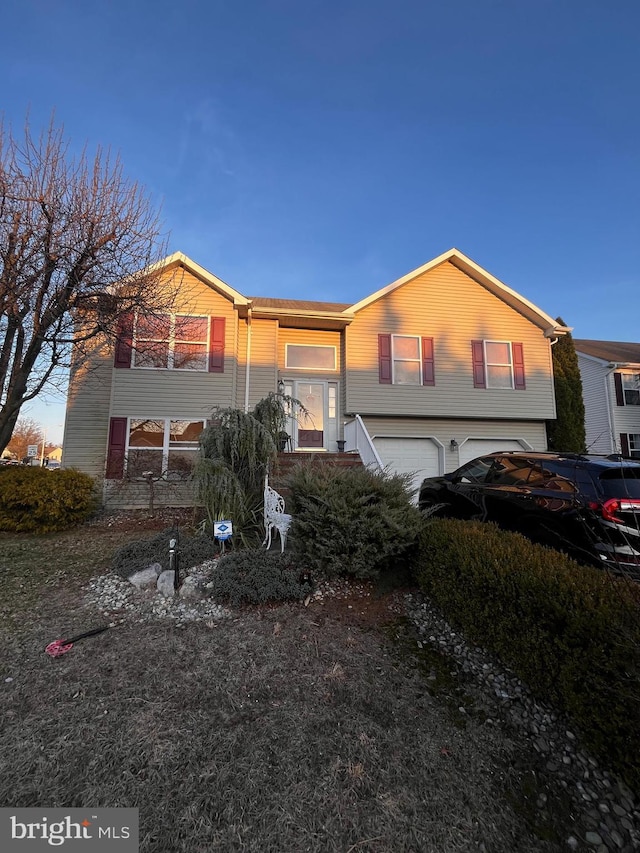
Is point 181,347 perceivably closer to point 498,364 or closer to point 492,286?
point 498,364

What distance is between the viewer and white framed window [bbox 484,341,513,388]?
41.0ft

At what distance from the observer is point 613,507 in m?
3.88

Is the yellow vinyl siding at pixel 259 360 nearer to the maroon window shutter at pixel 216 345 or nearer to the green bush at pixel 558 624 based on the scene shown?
the maroon window shutter at pixel 216 345

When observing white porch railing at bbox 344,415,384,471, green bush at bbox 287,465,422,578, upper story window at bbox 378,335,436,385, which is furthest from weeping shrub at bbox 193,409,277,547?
upper story window at bbox 378,335,436,385

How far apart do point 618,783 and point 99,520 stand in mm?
9203

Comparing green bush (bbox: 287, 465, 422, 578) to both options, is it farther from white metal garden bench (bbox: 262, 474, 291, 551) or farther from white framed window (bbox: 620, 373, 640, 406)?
white framed window (bbox: 620, 373, 640, 406)

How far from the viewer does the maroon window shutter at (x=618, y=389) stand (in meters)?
18.5

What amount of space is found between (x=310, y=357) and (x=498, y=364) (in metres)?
6.04

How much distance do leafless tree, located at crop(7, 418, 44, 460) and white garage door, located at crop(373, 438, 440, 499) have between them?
160ft

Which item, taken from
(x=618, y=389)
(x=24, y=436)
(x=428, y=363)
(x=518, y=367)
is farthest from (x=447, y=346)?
(x=24, y=436)

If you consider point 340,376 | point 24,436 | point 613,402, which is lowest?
point 340,376

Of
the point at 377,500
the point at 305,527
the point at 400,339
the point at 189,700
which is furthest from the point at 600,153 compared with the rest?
the point at 189,700

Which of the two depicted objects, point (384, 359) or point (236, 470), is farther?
point (384, 359)

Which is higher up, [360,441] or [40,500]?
[360,441]
